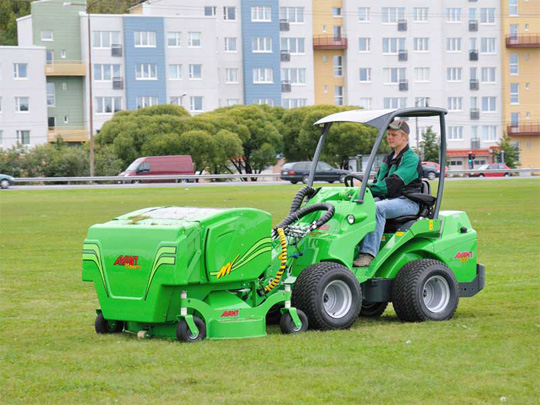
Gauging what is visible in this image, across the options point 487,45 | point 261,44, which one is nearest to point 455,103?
point 487,45

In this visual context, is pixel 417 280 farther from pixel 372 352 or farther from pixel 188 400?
pixel 188 400

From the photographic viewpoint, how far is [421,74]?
381 feet

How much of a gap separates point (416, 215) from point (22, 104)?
91.1m

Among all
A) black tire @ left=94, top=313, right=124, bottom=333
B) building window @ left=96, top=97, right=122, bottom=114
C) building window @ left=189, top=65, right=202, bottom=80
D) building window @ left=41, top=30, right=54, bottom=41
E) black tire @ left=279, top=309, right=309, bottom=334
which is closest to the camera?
black tire @ left=279, top=309, right=309, bottom=334

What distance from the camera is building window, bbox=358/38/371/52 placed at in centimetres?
11469

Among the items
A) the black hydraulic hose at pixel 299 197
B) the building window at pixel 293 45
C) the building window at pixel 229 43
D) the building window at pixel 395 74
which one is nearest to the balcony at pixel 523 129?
the building window at pixel 395 74

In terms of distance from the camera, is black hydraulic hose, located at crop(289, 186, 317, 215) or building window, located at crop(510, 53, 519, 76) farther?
building window, located at crop(510, 53, 519, 76)

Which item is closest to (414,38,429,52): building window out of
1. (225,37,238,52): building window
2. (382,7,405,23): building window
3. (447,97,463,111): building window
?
(382,7,405,23): building window

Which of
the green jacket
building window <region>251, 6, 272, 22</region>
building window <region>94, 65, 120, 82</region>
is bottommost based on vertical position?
the green jacket

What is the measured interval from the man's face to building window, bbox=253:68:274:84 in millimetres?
99054

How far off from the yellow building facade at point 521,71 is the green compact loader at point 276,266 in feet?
359

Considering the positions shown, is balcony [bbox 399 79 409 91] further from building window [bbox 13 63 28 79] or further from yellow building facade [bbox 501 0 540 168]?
building window [bbox 13 63 28 79]

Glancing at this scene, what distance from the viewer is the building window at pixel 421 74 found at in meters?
116

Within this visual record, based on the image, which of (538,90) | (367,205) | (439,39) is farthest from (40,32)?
(367,205)
